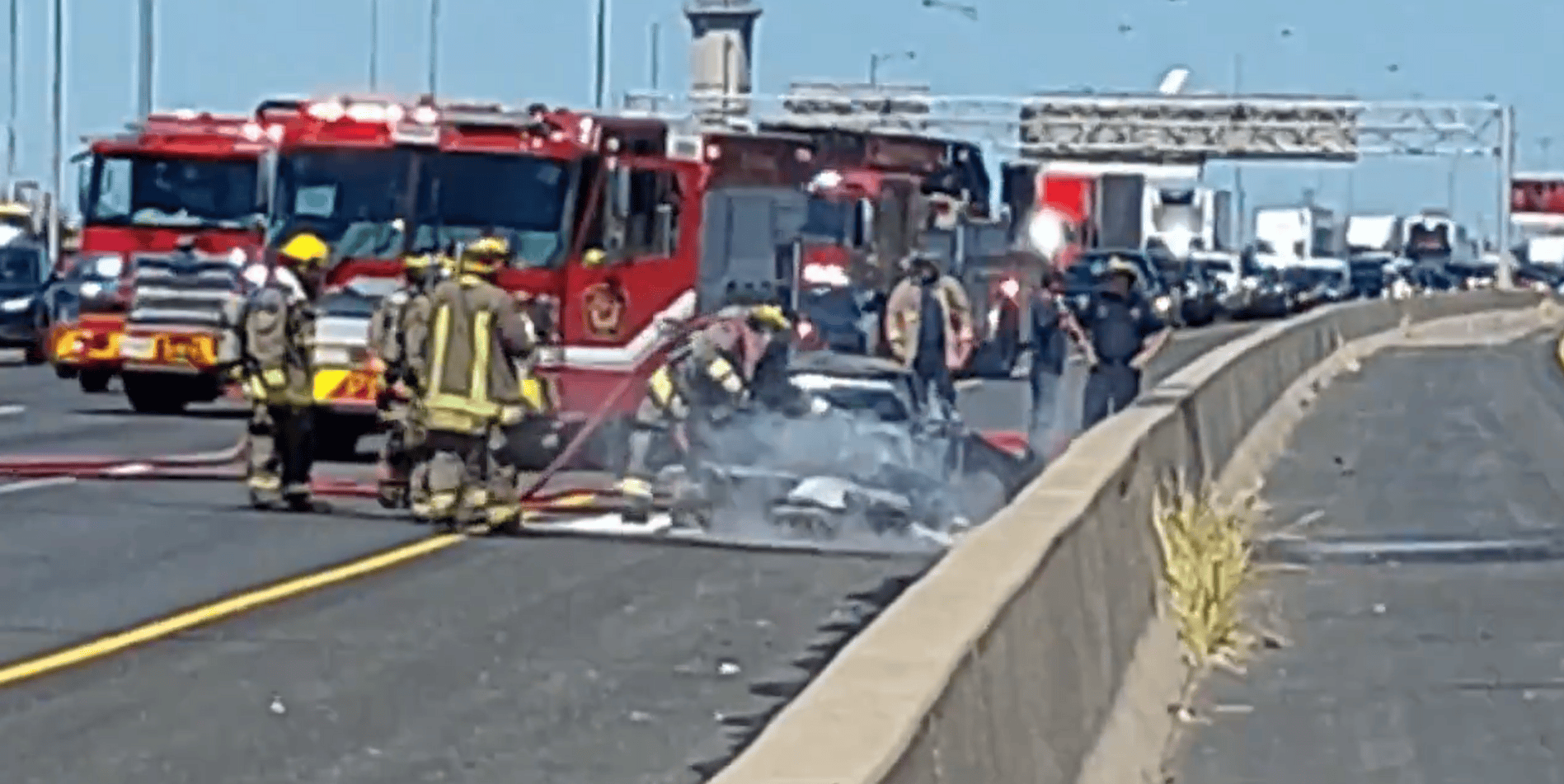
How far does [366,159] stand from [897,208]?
2088 cm

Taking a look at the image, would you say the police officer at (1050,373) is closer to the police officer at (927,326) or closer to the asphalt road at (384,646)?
the police officer at (927,326)

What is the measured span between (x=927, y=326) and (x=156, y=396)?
30.9 ft

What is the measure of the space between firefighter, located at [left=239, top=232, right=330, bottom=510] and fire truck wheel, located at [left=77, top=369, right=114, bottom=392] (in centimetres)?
1527

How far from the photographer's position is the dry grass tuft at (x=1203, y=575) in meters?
17.1

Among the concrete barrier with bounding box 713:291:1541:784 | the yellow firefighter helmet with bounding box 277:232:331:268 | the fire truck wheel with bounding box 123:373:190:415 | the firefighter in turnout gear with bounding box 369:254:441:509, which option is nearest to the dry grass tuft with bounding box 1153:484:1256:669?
the concrete barrier with bounding box 713:291:1541:784

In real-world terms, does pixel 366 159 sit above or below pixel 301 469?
above

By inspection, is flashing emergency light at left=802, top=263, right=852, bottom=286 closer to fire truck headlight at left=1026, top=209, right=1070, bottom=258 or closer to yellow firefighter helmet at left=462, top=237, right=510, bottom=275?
fire truck headlight at left=1026, top=209, right=1070, bottom=258

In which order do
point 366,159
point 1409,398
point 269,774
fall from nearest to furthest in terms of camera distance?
point 269,774 < point 366,159 < point 1409,398

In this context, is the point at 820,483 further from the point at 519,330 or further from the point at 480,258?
the point at 480,258

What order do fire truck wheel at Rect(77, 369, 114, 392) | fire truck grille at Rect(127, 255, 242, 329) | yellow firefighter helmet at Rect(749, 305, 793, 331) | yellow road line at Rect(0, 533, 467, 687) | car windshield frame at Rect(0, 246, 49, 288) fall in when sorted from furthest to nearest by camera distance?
car windshield frame at Rect(0, 246, 49, 288)
fire truck wheel at Rect(77, 369, 114, 392)
fire truck grille at Rect(127, 255, 242, 329)
yellow firefighter helmet at Rect(749, 305, 793, 331)
yellow road line at Rect(0, 533, 467, 687)

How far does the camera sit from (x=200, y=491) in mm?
25781

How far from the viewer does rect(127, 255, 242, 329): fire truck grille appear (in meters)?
35.3

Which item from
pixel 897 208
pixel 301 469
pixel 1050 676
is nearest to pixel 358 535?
pixel 301 469

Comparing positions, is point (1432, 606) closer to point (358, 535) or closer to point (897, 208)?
point (358, 535)
